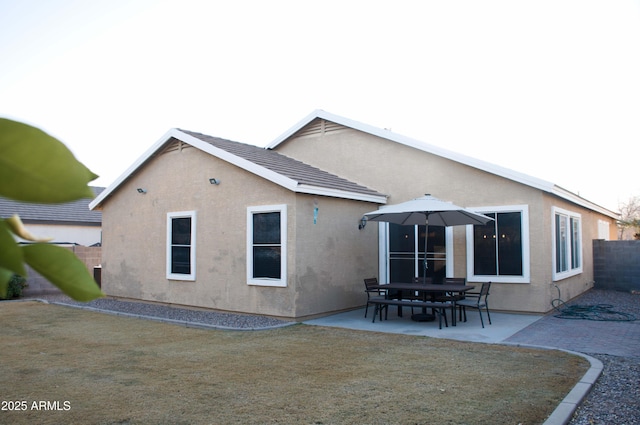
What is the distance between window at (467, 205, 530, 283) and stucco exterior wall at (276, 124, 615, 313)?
150 mm

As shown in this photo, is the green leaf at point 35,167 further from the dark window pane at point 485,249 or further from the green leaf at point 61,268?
the dark window pane at point 485,249

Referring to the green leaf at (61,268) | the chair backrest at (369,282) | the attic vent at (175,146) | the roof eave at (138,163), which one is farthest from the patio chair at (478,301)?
the green leaf at (61,268)

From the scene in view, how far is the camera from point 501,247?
12.8 metres

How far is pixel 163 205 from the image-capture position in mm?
14695

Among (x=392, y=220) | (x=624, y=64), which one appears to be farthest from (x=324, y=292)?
(x=624, y=64)

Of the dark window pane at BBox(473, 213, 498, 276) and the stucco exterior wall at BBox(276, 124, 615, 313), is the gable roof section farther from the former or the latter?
the dark window pane at BBox(473, 213, 498, 276)

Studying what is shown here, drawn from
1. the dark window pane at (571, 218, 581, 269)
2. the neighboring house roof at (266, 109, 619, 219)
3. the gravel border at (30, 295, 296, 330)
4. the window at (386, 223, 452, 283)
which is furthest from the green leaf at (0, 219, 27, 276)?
the dark window pane at (571, 218, 581, 269)

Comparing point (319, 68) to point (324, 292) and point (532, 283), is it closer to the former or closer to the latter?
point (324, 292)

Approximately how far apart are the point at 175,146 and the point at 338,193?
4987mm

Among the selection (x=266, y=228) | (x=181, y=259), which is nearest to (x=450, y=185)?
(x=266, y=228)

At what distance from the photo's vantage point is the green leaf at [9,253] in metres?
0.42

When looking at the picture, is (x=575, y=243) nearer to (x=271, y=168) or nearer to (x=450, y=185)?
(x=450, y=185)

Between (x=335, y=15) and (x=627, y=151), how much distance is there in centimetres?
3886

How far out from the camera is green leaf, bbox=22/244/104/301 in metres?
0.43
